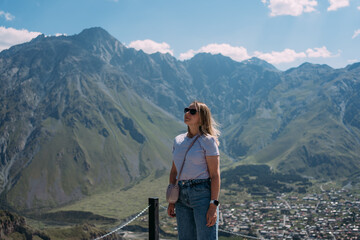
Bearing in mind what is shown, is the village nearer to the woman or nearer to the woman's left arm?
the woman

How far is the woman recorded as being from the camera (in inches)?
289

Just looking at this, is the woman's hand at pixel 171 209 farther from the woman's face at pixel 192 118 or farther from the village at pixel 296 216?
the village at pixel 296 216

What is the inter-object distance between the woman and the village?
95.2 m

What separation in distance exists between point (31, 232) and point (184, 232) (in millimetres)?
91552

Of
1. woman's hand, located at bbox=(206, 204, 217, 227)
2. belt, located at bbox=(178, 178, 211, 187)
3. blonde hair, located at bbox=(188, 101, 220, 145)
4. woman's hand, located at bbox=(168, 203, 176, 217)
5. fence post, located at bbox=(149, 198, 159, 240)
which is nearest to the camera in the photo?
woman's hand, located at bbox=(206, 204, 217, 227)

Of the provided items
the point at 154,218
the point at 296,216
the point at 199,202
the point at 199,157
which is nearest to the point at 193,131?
the point at 199,157

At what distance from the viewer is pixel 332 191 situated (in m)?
179

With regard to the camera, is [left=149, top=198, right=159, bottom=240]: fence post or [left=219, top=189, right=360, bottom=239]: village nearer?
[left=149, top=198, right=159, bottom=240]: fence post

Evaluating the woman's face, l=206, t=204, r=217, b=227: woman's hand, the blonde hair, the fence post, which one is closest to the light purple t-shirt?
the blonde hair

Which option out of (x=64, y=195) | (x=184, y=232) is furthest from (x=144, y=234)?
(x=184, y=232)

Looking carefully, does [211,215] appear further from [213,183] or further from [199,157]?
Answer: [199,157]

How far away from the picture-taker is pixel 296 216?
12588cm

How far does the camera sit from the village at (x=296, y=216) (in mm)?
100250

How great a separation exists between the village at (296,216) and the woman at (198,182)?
95246 mm
